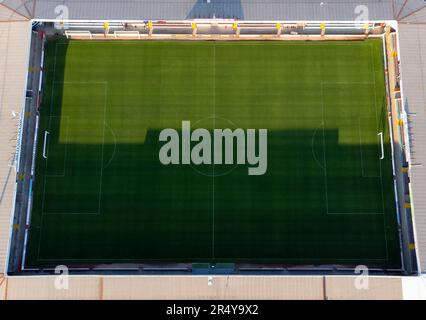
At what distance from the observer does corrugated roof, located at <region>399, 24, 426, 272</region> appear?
23.9m

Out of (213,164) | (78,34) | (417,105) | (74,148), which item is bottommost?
(213,164)

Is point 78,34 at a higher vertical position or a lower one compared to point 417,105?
higher

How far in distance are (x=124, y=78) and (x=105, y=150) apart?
5000 millimetres

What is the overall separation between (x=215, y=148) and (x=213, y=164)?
1.05m

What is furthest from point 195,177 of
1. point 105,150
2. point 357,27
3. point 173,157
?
point 357,27

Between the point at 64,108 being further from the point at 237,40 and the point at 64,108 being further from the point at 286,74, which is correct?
the point at 286,74

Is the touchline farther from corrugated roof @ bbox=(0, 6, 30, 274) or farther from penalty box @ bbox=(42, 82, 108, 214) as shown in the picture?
corrugated roof @ bbox=(0, 6, 30, 274)

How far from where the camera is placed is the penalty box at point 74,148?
25531 millimetres

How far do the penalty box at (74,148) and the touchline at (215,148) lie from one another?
4.36 metres

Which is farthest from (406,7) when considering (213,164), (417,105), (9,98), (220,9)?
(9,98)

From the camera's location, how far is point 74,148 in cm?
2606

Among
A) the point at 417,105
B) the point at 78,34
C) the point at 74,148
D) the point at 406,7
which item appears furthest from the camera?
the point at 78,34

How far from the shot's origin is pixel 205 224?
83.1 ft

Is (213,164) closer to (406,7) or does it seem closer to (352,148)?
(352,148)
